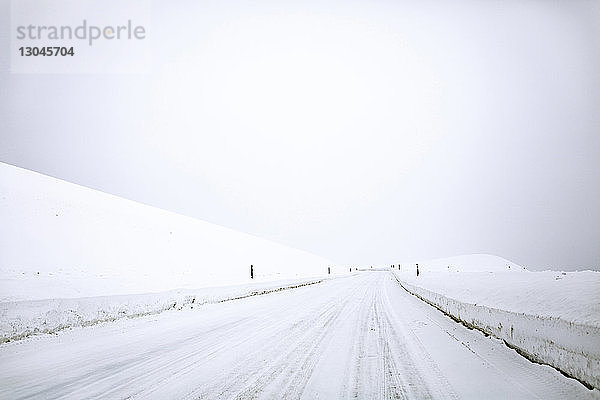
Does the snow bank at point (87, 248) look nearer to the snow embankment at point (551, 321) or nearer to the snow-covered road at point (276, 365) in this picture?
the snow-covered road at point (276, 365)

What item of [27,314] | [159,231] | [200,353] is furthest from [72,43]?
[159,231]

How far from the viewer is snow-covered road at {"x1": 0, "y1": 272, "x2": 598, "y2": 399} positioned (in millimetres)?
4422

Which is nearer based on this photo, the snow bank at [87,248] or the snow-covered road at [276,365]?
the snow-covered road at [276,365]

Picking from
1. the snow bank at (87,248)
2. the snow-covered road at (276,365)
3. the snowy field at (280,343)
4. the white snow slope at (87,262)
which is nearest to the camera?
the snow-covered road at (276,365)

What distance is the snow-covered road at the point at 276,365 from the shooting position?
4422mm

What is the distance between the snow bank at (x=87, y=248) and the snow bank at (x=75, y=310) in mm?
1468

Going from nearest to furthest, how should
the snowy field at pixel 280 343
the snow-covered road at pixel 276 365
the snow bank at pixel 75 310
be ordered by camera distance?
the snow-covered road at pixel 276 365, the snowy field at pixel 280 343, the snow bank at pixel 75 310

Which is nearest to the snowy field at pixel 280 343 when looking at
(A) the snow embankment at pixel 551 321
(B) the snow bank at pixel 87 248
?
(A) the snow embankment at pixel 551 321

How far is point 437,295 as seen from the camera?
15414 mm

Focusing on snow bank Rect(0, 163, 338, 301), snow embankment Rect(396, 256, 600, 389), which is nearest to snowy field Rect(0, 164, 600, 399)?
snow embankment Rect(396, 256, 600, 389)

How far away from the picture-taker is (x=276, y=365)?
5707 mm

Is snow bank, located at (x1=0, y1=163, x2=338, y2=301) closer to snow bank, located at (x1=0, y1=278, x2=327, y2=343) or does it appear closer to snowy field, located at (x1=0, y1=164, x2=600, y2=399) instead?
snowy field, located at (x1=0, y1=164, x2=600, y2=399)

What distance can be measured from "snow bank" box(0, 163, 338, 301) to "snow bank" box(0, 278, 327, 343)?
1.47 metres

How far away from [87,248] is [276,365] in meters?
18.3
